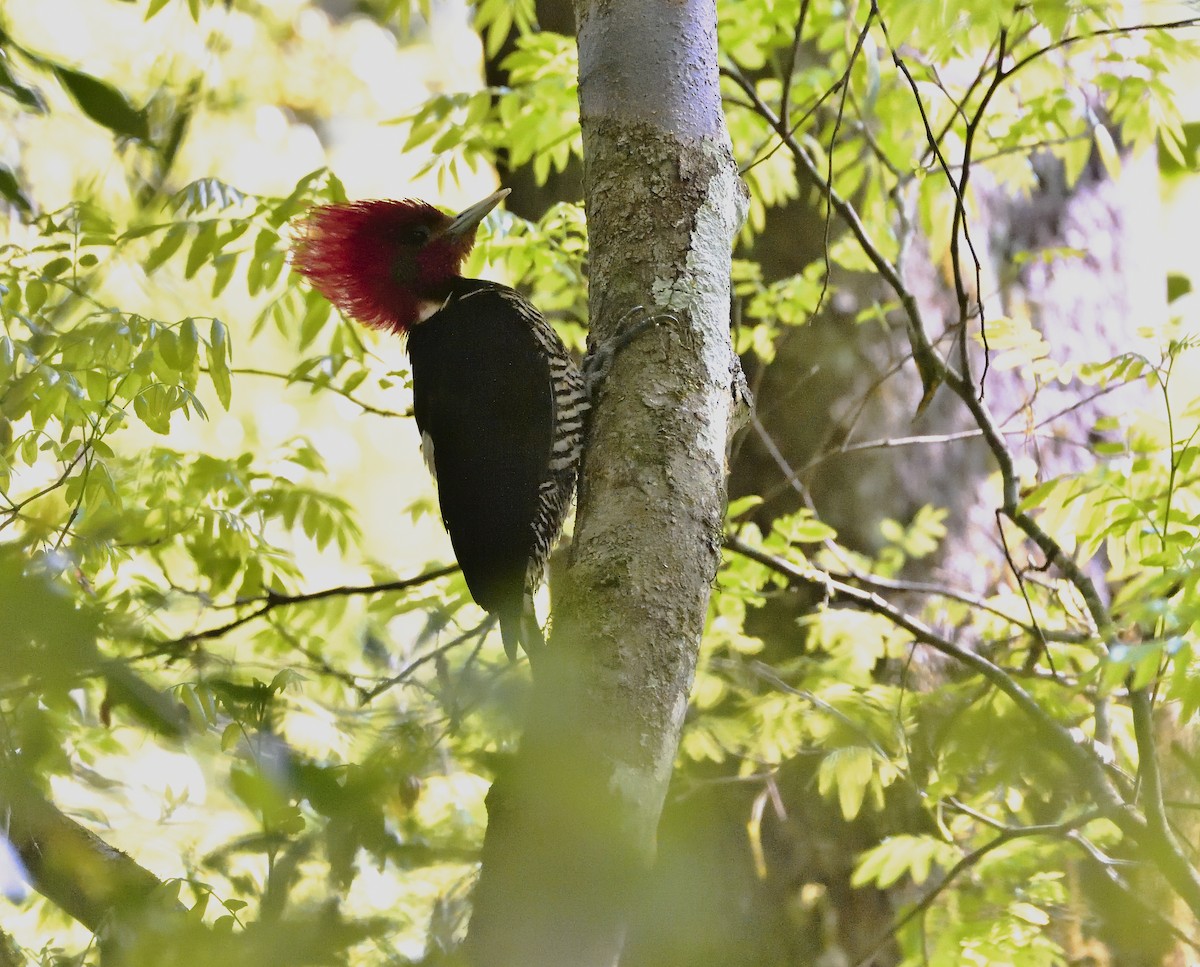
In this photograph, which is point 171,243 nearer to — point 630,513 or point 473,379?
point 473,379

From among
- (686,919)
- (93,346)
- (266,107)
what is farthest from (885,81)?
(266,107)

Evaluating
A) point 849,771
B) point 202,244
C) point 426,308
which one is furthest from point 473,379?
point 849,771

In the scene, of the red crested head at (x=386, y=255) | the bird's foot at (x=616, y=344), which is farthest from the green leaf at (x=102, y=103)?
the red crested head at (x=386, y=255)

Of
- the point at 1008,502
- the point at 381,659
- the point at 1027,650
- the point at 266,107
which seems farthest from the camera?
the point at 266,107

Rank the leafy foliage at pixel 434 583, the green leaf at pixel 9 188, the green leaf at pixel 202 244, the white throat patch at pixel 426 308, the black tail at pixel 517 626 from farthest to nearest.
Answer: the white throat patch at pixel 426 308
the green leaf at pixel 202 244
the black tail at pixel 517 626
the green leaf at pixel 9 188
the leafy foliage at pixel 434 583

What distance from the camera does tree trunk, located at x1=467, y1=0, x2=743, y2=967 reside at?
879mm

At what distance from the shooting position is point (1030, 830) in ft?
8.39

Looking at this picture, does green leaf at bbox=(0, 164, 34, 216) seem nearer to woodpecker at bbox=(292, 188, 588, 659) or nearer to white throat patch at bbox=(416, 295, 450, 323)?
woodpecker at bbox=(292, 188, 588, 659)

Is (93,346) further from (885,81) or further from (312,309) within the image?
(885,81)

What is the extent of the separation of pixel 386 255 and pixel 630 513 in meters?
1.68

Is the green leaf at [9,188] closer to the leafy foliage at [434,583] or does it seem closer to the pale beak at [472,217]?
the leafy foliage at [434,583]

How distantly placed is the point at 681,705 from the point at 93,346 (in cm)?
150

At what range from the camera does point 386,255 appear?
122 inches

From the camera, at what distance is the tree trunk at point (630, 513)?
879mm
